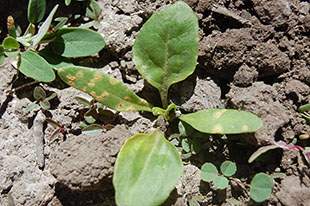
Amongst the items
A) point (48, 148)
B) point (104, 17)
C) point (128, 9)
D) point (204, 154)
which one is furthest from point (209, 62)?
point (48, 148)

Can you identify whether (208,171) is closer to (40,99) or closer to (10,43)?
(40,99)

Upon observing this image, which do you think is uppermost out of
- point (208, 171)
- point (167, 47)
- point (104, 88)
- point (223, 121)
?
point (167, 47)

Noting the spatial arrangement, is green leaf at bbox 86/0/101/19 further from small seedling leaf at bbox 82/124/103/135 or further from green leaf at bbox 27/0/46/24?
small seedling leaf at bbox 82/124/103/135

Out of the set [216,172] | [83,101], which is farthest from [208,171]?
[83,101]

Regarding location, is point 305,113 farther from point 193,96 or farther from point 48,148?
point 48,148

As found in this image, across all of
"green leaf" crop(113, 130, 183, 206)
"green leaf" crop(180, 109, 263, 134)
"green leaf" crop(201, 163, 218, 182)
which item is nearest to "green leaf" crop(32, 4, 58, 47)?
"green leaf" crop(113, 130, 183, 206)

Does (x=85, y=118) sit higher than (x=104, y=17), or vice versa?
(x=104, y=17)

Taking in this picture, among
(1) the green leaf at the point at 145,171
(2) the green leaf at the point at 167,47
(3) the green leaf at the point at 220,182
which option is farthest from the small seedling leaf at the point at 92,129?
(3) the green leaf at the point at 220,182
